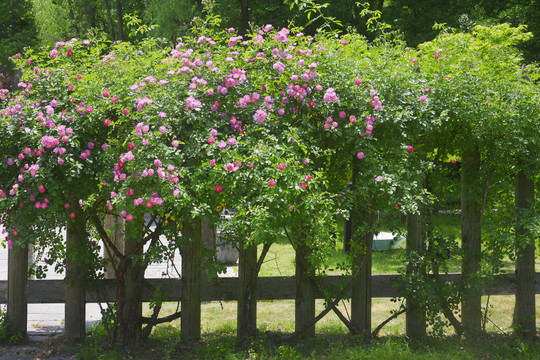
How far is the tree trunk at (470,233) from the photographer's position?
4691mm

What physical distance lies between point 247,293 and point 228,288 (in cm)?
27

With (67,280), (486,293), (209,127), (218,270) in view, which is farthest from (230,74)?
(486,293)

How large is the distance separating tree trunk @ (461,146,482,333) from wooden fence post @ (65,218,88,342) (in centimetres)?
327

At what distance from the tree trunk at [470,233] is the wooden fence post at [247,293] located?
1804mm

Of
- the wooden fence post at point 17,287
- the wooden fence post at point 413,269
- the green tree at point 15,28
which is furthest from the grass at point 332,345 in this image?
the green tree at point 15,28

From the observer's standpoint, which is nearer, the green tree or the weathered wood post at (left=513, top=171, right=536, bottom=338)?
the weathered wood post at (left=513, top=171, right=536, bottom=338)

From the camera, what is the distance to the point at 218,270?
414 cm

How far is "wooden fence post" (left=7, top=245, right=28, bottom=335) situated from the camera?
4793 mm

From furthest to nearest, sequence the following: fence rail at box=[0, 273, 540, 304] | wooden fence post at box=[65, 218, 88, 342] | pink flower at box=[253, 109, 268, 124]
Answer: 1. fence rail at box=[0, 273, 540, 304]
2. wooden fence post at box=[65, 218, 88, 342]
3. pink flower at box=[253, 109, 268, 124]

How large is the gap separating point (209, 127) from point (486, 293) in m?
2.86

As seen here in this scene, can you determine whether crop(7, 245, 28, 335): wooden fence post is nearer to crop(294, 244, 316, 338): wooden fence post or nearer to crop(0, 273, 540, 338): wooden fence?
crop(0, 273, 540, 338): wooden fence

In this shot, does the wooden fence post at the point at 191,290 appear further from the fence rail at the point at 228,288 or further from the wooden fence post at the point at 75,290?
the wooden fence post at the point at 75,290

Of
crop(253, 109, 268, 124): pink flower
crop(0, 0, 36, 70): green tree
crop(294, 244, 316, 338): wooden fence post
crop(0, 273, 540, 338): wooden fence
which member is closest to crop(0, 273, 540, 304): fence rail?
crop(0, 273, 540, 338): wooden fence

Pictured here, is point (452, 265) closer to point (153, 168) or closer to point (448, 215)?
point (448, 215)
